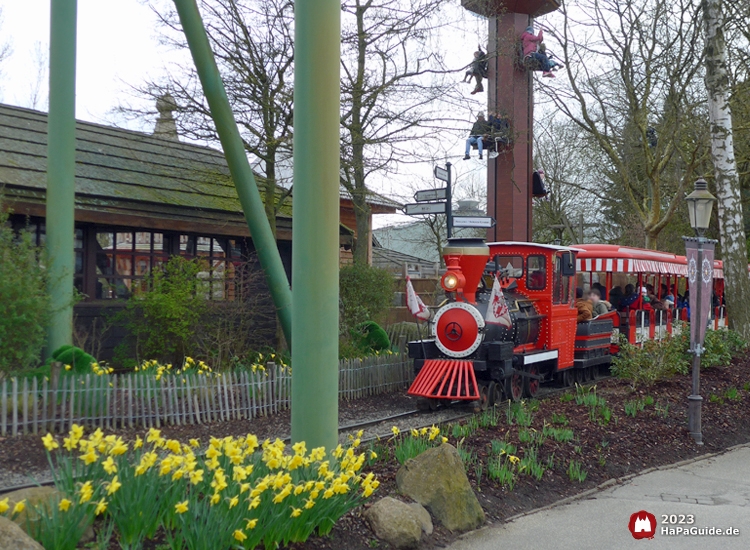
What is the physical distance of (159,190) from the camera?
14.5m

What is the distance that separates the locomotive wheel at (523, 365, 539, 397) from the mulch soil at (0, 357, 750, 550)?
46 cm

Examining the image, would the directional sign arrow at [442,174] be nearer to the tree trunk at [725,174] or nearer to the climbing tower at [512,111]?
the climbing tower at [512,111]

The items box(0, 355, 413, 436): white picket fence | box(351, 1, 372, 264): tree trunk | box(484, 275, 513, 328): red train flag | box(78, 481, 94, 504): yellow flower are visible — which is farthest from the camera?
box(351, 1, 372, 264): tree trunk

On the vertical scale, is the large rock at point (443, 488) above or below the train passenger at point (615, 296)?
below

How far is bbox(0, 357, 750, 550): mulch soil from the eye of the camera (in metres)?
6.04

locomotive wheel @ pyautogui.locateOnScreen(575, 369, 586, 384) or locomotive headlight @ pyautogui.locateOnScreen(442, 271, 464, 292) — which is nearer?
locomotive headlight @ pyautogui.locateOnScreen(442, 271, 464, 292)

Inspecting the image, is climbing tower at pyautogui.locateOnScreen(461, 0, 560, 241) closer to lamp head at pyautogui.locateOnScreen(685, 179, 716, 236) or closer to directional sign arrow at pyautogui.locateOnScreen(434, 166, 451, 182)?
directional sign arrow at pyautogui.locateOnScreen(434, 166, 451, 182)

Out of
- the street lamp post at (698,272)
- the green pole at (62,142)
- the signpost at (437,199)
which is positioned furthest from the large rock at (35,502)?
the signpost at (437,199)

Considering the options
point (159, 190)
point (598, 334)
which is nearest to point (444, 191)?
point (598, 334)

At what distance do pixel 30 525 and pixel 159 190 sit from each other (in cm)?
1138

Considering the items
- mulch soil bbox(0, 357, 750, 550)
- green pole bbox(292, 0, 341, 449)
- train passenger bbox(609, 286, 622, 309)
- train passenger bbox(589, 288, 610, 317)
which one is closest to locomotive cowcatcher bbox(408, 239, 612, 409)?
mulch soil bbox(0, 357, 750, 550)

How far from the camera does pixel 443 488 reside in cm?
559

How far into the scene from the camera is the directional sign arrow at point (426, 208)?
36.8 feet

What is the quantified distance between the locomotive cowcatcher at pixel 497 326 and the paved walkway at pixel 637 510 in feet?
11.1
